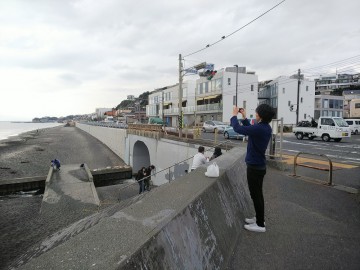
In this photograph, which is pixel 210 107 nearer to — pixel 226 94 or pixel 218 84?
pixel 226 94

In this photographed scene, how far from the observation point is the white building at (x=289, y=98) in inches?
1833

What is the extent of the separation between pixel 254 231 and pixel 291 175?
505 cm

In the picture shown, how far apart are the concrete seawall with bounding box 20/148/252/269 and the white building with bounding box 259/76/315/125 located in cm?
4605

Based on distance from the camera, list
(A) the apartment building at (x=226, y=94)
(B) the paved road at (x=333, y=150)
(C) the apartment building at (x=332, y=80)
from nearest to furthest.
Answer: (B) the paved road at (x=333, y=150) < (A) the apartment building at (x=226, y=94) < (C) the apartment building at (x=332, y=80)

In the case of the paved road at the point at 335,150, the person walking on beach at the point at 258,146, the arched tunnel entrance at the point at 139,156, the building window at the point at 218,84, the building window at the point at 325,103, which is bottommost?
the arched tunnel entrance at the point at 139,156

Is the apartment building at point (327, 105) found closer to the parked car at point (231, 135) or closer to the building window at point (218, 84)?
the building window at point (218, 84)

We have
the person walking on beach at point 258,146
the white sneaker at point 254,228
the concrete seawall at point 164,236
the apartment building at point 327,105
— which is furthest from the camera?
the apartment building at point 327,105

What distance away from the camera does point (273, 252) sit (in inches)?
131

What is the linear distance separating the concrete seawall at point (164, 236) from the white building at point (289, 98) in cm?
4605

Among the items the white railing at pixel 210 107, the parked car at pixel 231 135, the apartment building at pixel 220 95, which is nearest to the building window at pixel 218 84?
the apartment building at pixel 220 95

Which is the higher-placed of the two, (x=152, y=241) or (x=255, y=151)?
(x=255, y=151)

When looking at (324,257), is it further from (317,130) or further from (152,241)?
(317,130)

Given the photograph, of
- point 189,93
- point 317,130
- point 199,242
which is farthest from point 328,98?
point 199,242

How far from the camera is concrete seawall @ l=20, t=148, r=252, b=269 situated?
1.94 meters
